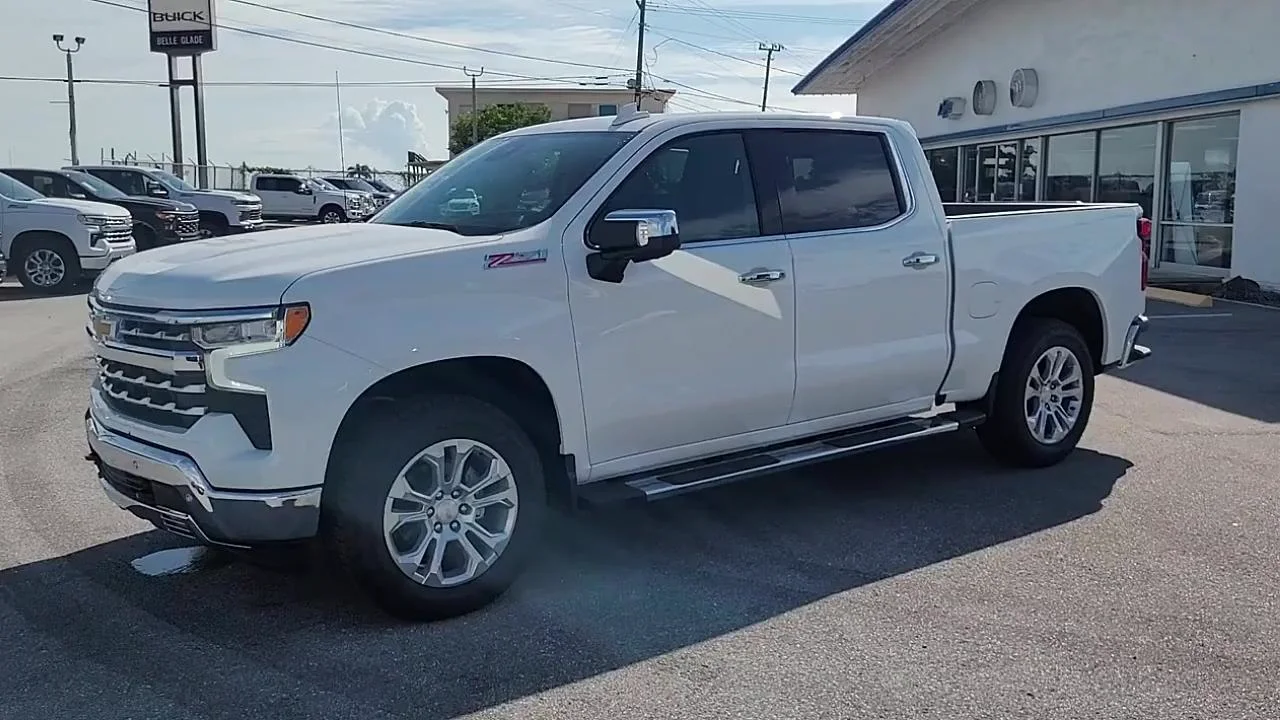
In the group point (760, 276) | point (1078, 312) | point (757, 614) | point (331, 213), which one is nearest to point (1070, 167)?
point (1078, 312)

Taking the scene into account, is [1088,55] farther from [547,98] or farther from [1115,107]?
[547,98]

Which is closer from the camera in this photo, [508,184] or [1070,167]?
[508,184]

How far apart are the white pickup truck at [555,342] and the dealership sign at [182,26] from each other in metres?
38.2

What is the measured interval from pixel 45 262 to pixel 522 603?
15566mm

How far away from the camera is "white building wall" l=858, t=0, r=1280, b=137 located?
17.3m

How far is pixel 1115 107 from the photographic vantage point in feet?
66.4

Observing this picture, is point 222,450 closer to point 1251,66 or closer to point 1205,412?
point 1205,412

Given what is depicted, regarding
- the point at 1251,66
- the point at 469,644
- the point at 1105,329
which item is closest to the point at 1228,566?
the point at 1105,329

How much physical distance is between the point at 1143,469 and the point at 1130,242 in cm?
142

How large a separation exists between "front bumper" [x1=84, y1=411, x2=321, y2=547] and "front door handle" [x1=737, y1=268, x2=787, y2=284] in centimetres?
222

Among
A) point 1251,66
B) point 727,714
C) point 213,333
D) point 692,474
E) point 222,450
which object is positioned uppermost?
point 1251,66

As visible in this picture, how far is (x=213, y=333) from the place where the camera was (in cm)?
429

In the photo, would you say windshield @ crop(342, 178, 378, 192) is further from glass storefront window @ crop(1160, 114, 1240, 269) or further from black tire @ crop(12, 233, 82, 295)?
glass storefront window @ crop(1160, 114, 1240, 269)

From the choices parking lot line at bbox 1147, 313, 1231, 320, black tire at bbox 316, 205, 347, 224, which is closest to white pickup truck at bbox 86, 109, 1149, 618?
parking lot line at bbox 1147, 313, 1231, 320
